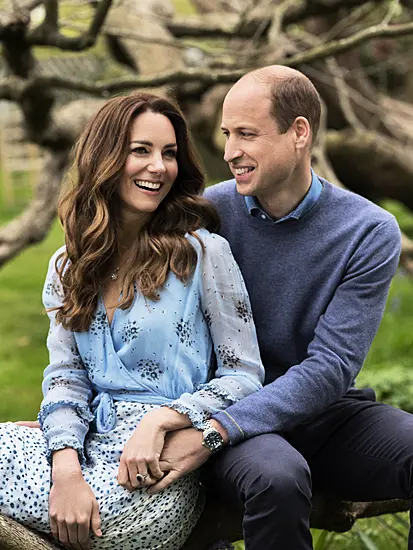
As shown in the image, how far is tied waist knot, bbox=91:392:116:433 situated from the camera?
7.80ft

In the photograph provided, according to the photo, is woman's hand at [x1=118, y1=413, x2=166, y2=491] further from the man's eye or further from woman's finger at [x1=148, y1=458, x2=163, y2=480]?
the man's eye

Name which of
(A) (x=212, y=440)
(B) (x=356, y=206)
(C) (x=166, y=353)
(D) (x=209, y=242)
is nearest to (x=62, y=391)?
(C) (x=166, y=353)

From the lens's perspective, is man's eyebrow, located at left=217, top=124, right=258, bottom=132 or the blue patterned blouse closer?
the blue patterned blouse

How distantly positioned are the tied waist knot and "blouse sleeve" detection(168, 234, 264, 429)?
191mm

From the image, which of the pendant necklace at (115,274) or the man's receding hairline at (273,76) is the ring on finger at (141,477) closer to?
the pendant necklace at (115,274)

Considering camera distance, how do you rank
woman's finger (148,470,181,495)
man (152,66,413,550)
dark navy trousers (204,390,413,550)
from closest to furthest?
dark navy trousers (204,390,413,550), woman's finger (148,470,181,495), man (152,66,413,550)

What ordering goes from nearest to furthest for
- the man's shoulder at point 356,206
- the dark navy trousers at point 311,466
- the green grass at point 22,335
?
1. the dark navy trousers at point 311,466
2. the man's shoulder at point 356,206
3. the green grass at point 22,335

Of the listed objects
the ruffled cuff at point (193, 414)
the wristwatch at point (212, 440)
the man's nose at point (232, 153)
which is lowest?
the wristwatch at point (212, 440)

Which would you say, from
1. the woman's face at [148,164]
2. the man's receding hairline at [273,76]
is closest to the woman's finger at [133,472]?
the woman's face at [148,164]

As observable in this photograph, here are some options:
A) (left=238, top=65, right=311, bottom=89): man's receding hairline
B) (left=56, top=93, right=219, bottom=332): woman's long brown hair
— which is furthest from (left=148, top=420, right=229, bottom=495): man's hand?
(left=238, top=65, right=311, bottom=89): man's receding hairline

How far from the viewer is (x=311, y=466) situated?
2.63 metres

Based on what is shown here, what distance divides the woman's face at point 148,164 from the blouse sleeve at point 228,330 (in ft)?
0.67

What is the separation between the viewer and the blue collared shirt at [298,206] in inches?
103

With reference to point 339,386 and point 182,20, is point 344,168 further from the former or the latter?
point 339,386
